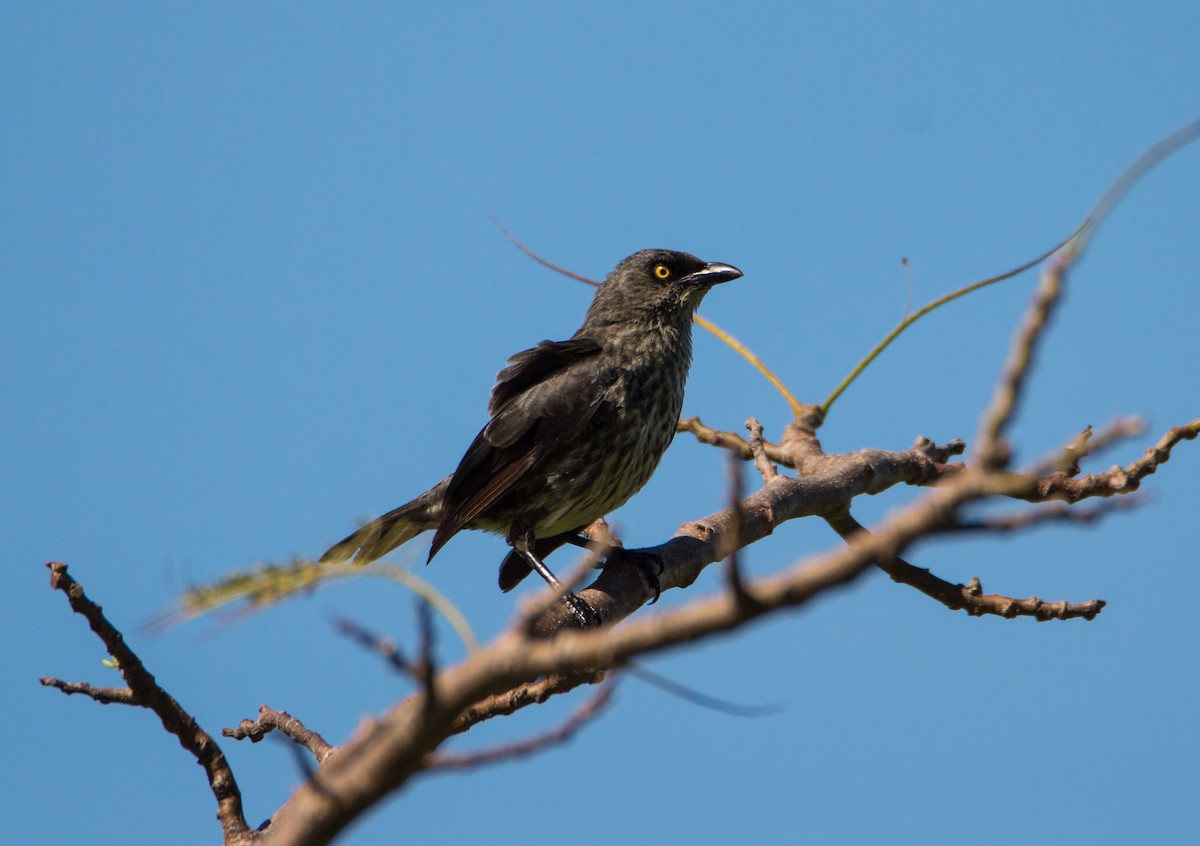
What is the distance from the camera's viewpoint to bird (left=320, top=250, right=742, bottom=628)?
5.39 m

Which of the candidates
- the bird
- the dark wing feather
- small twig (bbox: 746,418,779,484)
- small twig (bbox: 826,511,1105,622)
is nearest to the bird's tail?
the bird

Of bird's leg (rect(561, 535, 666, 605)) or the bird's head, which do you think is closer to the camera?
bird's leg (rect(561, 535, 666, 605))

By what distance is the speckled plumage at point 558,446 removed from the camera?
17.7 ft

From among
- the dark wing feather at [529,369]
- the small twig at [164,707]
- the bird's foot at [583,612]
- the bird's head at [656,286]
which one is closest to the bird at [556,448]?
the dark wing feather at [529,369]

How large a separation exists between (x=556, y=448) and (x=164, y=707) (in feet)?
7.94

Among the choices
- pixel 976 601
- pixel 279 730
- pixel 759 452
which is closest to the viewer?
pixel 279 730

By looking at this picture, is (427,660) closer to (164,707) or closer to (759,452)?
(164,707)

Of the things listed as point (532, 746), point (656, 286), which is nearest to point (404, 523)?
point (656, 286)

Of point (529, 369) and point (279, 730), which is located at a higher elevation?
point (529, 369)

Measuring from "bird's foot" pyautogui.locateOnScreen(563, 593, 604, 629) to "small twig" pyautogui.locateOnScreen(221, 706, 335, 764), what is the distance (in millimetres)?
954

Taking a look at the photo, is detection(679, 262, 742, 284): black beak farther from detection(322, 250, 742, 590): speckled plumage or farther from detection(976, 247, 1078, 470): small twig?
detection(976, 247, 1078, 470): small twig

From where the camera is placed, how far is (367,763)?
1904mm

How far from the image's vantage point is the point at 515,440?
17.7 ft

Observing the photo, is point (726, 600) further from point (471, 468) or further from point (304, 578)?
point (471, 468)
